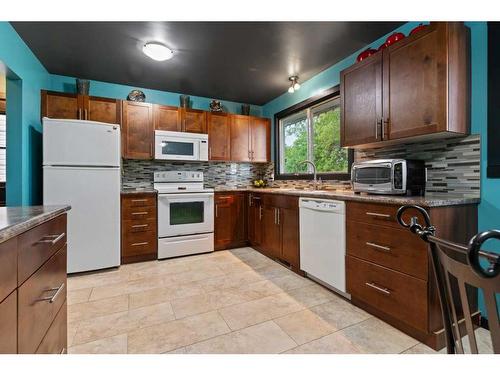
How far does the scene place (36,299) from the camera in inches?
36.3

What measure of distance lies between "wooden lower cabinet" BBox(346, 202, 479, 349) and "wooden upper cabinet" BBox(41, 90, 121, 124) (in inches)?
120

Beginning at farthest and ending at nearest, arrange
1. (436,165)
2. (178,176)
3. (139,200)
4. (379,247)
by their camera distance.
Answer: (178,176), (139,200), (436,165), (379,247)

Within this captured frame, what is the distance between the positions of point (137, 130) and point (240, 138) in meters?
1.53

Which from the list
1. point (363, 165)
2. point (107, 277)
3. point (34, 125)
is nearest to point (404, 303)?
point (363, 165)

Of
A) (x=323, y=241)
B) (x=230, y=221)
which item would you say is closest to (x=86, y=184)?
(x=230, y=221)

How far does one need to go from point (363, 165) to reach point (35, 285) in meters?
2.19

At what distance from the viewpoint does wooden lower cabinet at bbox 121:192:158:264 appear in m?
2.98

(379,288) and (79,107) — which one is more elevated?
(79,107)

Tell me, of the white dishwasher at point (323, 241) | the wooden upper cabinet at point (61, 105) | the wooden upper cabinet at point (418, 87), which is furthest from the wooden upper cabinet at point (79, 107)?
the wooden upper cabinet at point (418, 87)

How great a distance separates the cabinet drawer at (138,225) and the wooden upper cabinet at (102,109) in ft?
4.32

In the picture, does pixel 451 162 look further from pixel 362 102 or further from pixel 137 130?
pixel 137 130

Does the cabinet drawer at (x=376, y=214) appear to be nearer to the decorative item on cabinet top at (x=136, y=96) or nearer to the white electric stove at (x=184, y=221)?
the white electric stove at (x=184, y=221)
